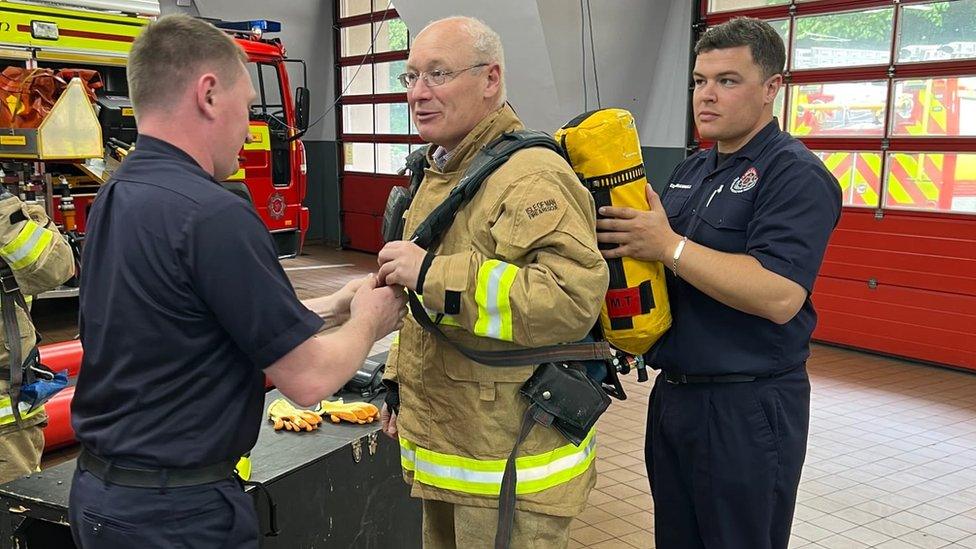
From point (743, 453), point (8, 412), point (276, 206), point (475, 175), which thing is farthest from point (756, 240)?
point (276, 206)

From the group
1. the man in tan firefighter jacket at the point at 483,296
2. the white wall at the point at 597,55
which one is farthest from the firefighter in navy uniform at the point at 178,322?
the white wall at the point at 597,55

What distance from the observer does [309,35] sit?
44.9 ft

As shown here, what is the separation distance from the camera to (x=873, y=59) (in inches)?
292

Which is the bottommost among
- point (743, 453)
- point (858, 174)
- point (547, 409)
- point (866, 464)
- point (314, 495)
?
point (866, 464)

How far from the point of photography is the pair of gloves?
3.13 m

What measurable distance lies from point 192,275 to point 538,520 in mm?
1023

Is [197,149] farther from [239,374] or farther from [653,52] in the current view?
[653,52]

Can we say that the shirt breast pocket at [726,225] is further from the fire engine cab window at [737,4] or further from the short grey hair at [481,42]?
the fire engine cab window at [737,4]

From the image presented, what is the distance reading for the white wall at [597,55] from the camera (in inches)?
323

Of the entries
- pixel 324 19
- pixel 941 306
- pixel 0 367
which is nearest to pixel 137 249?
pixel 0 367

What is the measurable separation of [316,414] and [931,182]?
6123 millimetres

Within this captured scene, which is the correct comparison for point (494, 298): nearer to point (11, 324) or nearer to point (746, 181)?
point (746, 181)

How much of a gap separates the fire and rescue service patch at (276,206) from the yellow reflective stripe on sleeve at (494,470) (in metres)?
8.31

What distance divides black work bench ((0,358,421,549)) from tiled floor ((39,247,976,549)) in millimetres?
1150
